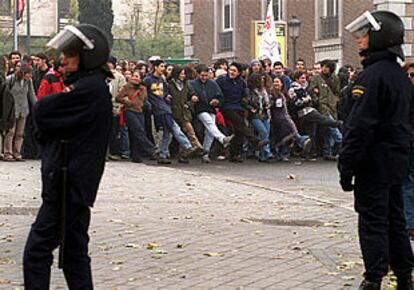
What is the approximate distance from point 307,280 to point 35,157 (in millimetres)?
12486

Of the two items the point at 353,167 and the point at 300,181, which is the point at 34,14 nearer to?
the point at 300,181

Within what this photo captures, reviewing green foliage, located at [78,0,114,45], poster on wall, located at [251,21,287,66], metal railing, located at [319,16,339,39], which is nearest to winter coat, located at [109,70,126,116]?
poster on wall, located at [251,21,287,66]

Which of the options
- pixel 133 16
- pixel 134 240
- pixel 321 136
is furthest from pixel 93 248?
pixel 133 16

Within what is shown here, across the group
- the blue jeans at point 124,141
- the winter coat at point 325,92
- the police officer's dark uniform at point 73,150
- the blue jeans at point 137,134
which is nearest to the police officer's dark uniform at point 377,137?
the police officer's dark uniform at point 73,150

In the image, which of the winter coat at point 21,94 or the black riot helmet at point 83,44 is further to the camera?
the winter coat at point 21,94

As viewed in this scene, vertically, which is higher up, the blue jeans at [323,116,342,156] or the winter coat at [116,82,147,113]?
the winter coat at [116,82,147,113]

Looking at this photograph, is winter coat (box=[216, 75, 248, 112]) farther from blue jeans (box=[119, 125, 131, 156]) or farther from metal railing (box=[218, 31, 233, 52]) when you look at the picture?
metal railing (box=[218, 31, 233, 52])

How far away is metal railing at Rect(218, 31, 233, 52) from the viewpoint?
44469 millimetres

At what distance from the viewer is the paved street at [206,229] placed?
8648 mm

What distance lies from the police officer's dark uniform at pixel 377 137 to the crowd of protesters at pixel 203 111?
1137 cm

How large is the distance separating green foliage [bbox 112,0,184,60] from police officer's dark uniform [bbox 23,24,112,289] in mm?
57338

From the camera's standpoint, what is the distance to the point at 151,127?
69.9ft

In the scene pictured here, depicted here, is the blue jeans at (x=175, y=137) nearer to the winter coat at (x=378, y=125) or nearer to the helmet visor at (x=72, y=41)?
the winter coat at (x=378, y=125)

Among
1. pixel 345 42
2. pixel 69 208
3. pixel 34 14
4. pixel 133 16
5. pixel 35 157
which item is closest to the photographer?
pixel 69 208
